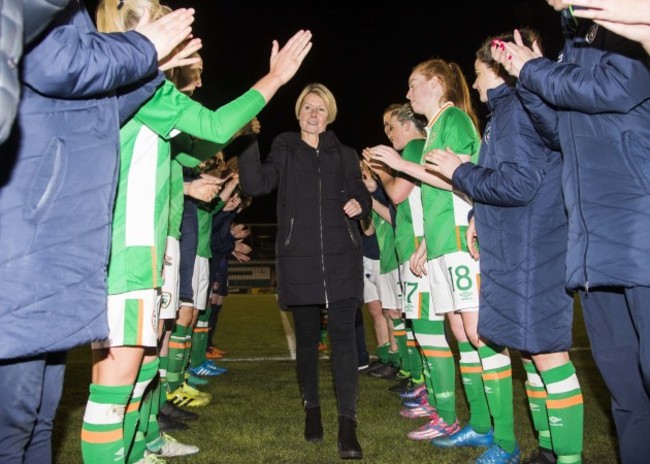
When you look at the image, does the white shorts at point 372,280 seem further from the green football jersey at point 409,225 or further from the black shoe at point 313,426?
the black shoe at point 313,426

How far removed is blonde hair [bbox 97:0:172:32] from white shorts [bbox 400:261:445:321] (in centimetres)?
248

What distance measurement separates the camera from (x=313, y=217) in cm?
399

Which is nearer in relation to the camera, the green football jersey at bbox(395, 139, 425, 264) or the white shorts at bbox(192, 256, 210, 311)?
the green football jersey at bbox(395, 139, 425, 264)

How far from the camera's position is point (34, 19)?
59.4 inches

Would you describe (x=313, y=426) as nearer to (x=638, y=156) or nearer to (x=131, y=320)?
(x=131, y=320)

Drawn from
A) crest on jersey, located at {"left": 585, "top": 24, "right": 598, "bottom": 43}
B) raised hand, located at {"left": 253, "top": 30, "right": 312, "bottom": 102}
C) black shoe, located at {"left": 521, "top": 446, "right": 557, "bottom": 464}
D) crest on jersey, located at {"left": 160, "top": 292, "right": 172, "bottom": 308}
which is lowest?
black shoe, located at {"left": 521, "top": 446, "right": 557, "bottom": 464}

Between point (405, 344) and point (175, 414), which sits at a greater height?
point (405, 344)

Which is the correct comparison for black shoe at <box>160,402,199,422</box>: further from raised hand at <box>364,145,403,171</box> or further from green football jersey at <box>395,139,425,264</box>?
raised hand at <box>364,145,403,171</box>

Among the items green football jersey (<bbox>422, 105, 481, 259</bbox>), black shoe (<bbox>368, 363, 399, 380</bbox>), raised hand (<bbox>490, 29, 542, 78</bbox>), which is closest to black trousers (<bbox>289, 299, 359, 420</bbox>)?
green football jersey (<bbox>422, 105, 481, 259</bbox>)

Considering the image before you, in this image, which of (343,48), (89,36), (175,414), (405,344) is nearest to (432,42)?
(343,48)

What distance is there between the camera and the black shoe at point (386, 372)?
21.3 ft

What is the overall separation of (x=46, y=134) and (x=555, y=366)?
238 cm

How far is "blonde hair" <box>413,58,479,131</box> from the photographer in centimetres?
409

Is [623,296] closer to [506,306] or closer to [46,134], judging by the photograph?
[506,306]
